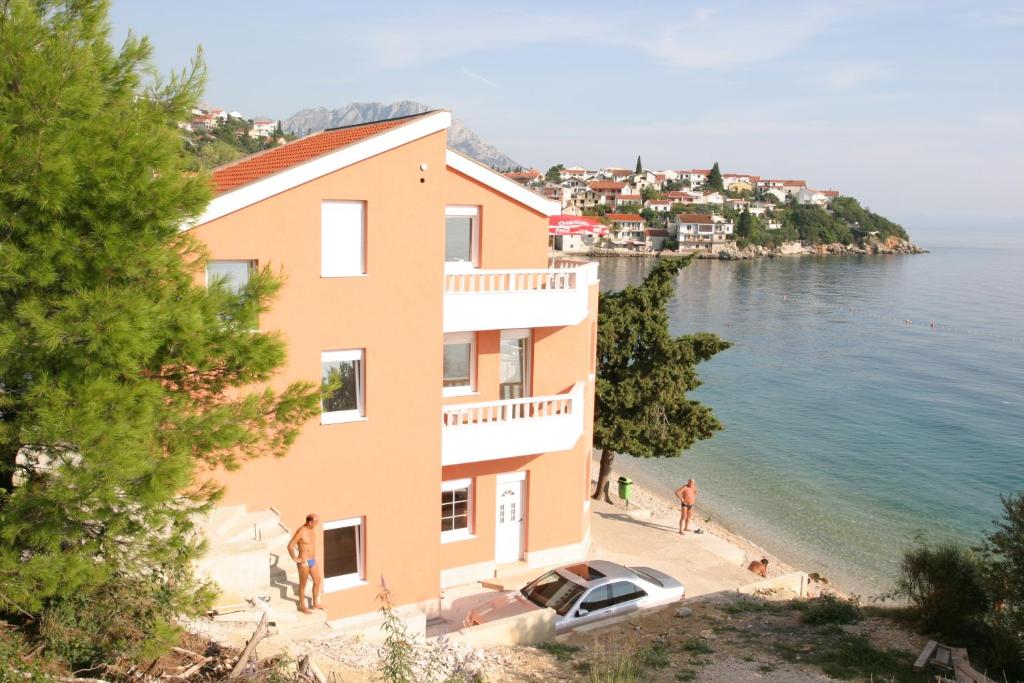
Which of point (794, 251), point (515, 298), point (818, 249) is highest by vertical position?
point (818, 249)

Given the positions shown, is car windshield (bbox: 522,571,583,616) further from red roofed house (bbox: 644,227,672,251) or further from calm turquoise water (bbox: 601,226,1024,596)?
red roofed house (bbox: 644,227,672,251)

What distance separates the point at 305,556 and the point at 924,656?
32.8 ft

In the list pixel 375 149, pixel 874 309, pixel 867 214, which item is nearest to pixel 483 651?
pixel 375 149

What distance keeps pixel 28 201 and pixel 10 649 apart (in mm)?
4205

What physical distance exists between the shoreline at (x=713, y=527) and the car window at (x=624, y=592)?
7672 mm

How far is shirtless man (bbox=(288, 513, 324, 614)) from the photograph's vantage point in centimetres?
1326

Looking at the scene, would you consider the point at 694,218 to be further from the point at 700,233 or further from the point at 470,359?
the point at 470,359

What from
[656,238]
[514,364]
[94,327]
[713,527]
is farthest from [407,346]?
[656,238]

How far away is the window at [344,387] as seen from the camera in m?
14.9

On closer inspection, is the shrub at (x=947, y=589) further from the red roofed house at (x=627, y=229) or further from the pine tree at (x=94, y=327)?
the red roofed house at (x=627, y=229)

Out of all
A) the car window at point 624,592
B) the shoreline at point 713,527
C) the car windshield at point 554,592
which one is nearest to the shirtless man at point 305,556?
the car windshield at point 554,592

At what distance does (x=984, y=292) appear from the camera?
11338 cm

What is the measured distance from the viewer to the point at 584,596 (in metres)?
16.1

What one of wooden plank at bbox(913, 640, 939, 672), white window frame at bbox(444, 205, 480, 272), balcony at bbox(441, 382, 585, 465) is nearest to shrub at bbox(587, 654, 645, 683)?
wooden plank at bbox(913, 640, 939, 672)
